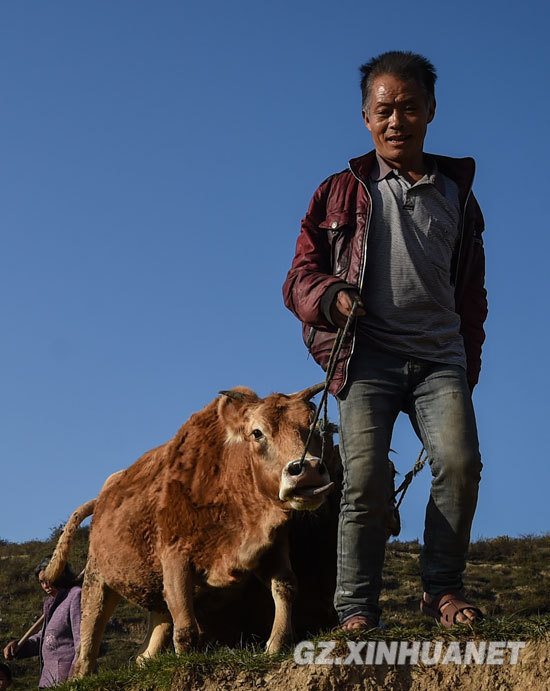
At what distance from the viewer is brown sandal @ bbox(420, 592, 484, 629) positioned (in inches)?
215

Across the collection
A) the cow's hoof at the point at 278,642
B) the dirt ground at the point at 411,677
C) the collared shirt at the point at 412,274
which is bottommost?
Answer: the dirt ground at the point at 411,677

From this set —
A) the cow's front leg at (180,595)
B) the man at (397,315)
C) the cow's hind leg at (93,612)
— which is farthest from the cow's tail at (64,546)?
the man at (397,315)

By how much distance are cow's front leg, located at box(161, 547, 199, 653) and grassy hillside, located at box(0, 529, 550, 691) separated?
0.86 feet

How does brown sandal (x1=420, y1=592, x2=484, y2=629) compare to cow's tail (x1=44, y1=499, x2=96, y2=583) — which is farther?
cow's tail (x1=44, y1=499, x2=96, y2=583)

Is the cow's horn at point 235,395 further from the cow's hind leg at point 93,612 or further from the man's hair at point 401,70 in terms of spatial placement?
the man's hair at point 401,70

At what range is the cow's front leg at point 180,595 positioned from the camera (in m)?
7.42

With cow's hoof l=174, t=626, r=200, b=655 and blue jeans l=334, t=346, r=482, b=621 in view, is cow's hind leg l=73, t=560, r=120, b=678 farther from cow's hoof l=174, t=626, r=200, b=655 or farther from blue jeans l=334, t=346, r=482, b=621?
blue jeans l=334, t=346, r=482, b=621

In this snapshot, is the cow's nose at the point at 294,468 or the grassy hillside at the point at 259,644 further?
the cow's nose at the point at 294,468

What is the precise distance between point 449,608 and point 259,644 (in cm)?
185

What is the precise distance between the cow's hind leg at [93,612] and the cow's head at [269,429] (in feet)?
Answer: 6.37

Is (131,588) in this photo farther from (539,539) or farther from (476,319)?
(539,539)

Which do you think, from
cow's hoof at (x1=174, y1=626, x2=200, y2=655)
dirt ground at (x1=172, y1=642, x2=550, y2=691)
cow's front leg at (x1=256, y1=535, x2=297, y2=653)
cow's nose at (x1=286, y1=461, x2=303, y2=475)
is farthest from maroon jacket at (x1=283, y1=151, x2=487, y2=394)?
cow's hoof at (x1=174, y1=626, x2=200, y2=655)

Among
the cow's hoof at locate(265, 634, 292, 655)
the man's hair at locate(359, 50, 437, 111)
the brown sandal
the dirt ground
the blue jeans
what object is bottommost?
the dirt ground

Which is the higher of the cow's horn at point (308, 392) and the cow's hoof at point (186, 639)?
the cow's horn at point (308, 392)
